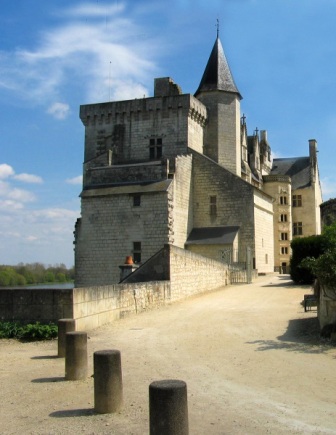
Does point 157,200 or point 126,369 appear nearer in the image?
point 126,369

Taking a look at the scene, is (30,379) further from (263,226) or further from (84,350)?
(263,226)

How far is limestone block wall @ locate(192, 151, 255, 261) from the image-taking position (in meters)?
31.9

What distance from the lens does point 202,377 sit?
7.10m

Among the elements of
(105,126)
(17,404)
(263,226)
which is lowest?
(17,404)

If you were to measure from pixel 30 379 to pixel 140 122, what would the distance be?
98.5 ft

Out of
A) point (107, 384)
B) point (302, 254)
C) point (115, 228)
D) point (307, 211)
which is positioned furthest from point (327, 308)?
point (307, 211)

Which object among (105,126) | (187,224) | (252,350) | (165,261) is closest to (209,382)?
(252,350)

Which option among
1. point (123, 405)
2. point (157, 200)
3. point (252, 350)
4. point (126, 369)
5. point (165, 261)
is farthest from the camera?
point (157, 200)

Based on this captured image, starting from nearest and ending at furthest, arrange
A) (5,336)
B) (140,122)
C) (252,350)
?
(252,350) → (5,336) → (140,122)

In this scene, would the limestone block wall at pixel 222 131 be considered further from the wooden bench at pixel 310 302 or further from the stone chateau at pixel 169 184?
the wooden bench at pixel 310 302

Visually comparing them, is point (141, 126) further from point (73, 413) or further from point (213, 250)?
point (73, 413)

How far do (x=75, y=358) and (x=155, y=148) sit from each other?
29.0 m

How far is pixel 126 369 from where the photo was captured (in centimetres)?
768

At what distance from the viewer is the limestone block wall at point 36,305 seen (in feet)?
35.7
